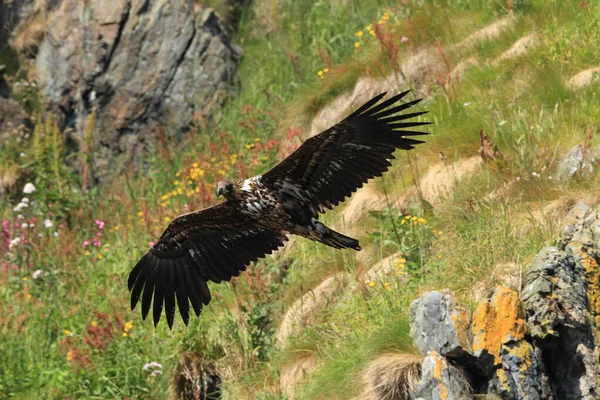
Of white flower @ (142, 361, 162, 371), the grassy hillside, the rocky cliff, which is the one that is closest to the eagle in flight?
the grassy hillside

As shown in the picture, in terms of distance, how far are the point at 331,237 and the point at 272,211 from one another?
0.47 metres

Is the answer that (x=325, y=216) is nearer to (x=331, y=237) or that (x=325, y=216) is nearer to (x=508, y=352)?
(x=331, y=237)

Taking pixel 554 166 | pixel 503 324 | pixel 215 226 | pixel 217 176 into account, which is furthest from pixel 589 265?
pixel 217 176

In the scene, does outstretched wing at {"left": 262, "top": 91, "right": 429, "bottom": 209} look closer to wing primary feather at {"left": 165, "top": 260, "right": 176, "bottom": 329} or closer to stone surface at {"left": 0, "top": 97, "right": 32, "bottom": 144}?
wing primary feather at {"left": 165, "top": 260, "right": 176, "bottom": 329}

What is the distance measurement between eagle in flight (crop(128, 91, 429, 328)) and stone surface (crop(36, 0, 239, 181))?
434 cm

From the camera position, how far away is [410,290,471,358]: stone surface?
605 cm

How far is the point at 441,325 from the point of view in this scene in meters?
6.12

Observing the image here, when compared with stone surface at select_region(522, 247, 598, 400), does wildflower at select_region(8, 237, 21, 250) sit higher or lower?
higher

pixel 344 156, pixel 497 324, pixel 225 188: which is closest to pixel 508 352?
pixel 497 324

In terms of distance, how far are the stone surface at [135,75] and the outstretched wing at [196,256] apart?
170 inches

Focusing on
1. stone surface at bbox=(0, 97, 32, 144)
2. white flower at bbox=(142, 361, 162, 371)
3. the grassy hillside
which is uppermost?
stone surface at bbox=(0, 97, 32, 144)

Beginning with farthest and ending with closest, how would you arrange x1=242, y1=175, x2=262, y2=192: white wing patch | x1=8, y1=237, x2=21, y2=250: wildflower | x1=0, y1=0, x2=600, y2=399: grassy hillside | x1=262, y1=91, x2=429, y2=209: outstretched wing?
x1=8, y1=237, x2=21, y2=250: wildflower
x1=0, y1=0, x2=600, y2=399: grassy hillside
x1=242, y1=175, x2=262, y2=192: white wing patch
x1=262, y1=91, x2=429, y2=209: outstretched wing

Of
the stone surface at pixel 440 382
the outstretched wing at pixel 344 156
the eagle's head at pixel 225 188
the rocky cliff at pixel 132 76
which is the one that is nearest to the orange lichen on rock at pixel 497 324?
the stone surface at pixel 440 382

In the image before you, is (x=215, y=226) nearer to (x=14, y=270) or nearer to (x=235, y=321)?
(x=235, y=321)
